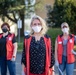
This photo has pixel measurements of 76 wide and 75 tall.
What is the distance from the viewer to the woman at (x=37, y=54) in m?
5.02

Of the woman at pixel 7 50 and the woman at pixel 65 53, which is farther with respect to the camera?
the woman at pixel 7 50

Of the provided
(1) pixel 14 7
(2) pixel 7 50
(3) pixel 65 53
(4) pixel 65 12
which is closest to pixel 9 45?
(2) pixel 7 50

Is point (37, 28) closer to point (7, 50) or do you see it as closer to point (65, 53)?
point (65, 53)

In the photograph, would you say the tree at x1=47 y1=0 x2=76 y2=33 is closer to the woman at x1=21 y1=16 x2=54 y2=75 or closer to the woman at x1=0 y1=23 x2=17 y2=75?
the woman at x1=0 y1=23 x2=17 y2=75

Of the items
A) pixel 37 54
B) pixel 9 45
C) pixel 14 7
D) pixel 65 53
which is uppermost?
pixel 14 7

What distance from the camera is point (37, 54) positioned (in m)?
5.02

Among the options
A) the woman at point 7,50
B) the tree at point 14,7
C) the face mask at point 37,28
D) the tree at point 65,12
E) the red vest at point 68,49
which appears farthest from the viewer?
the tree at point 14,7

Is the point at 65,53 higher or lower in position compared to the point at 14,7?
lower

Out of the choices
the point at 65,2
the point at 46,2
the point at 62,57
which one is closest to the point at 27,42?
the point at 62,57

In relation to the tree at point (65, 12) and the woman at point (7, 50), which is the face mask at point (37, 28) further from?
the tree at point (65, 12)

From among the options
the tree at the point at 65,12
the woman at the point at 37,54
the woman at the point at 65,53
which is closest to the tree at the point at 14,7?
the tree at the point at 65,12

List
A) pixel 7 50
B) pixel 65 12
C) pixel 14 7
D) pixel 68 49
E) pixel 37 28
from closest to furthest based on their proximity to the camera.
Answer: pixel 37 28, pixel 68 49, pixel 7 50, pixel 65 12, pixel 14 7

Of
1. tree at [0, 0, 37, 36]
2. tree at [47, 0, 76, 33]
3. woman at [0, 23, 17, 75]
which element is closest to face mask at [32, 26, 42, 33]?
woman at [0, 23, 17, 75]

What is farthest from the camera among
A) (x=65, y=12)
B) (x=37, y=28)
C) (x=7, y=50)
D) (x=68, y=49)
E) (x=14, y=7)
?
(x=14, y=7)
